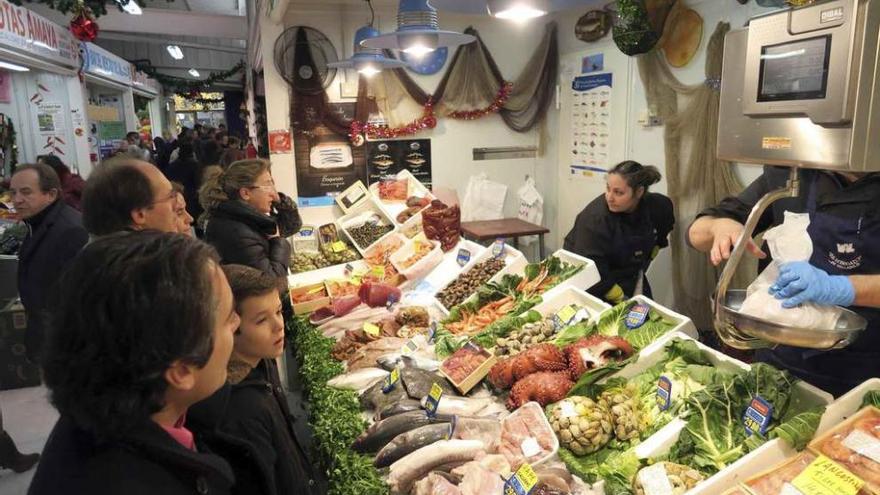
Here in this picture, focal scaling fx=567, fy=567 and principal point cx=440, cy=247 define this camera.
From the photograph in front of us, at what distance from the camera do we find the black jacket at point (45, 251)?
356 cm

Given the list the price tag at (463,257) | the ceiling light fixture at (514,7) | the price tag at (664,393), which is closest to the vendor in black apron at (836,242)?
the price tag at (664,393)

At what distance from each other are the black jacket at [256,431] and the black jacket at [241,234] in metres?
1.56

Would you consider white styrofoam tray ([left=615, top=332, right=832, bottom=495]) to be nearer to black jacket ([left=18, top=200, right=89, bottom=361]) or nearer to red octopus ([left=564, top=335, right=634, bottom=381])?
red octopus ([left=564, top=335, right=634, bottom=381])

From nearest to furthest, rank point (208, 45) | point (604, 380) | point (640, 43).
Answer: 1. point (604, 380)
2. point (640, 43)
3. point (208, 45)

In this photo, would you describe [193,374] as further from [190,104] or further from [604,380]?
[190,104]

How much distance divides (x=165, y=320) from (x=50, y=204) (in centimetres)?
335

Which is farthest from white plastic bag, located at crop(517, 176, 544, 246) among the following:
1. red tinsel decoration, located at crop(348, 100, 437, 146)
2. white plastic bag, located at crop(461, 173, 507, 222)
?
red tinsel decoration, located at crop(348, 100, 437, 146)

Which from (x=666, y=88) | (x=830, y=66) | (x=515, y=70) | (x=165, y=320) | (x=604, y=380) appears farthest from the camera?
(x=515, y=70)

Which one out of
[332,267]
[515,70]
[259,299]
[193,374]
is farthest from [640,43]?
[193,374]

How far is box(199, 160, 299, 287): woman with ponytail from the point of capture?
3.31 m

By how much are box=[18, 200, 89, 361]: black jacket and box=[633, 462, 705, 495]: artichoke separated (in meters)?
3.48

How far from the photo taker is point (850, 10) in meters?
1.10

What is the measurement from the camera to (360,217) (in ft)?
17.9

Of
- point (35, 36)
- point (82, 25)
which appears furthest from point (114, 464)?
point (35, 36)
